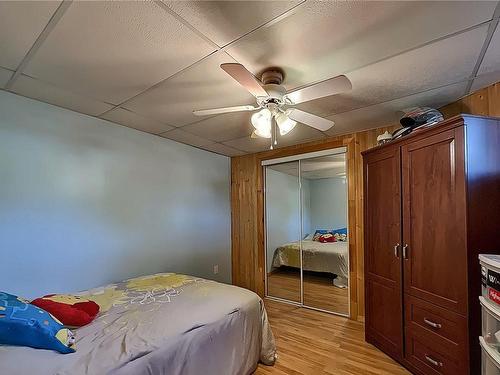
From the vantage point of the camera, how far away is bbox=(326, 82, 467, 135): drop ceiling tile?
83.8 inches

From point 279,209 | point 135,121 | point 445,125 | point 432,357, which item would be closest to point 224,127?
point 135,121

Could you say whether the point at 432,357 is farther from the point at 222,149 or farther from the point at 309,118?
the point at 222,149

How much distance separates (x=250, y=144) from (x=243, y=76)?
2200 millimetres

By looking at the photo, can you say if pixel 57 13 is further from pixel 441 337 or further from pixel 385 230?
pixel 441 337

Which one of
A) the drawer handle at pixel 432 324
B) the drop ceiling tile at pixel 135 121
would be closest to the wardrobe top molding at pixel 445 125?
the drawer handle at pixel 432 324

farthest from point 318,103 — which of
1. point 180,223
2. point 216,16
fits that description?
point 180,223

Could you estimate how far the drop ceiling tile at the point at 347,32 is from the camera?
4.06 ft

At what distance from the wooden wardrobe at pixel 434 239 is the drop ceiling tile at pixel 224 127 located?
138 centimetres

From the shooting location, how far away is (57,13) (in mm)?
1286

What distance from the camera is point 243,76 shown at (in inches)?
57.4

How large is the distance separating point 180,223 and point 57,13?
2.59 metres

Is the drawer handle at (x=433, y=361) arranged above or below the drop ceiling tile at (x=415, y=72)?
below

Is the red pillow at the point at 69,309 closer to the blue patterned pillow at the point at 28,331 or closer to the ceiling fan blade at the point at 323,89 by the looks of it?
the blue patterned pillow at the point at 28,331

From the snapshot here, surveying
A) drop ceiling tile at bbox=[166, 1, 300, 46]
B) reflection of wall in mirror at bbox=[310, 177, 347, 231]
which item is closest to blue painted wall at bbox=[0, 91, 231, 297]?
reflection of wall in mirror at bbox=[310, 177, 347, 231]
